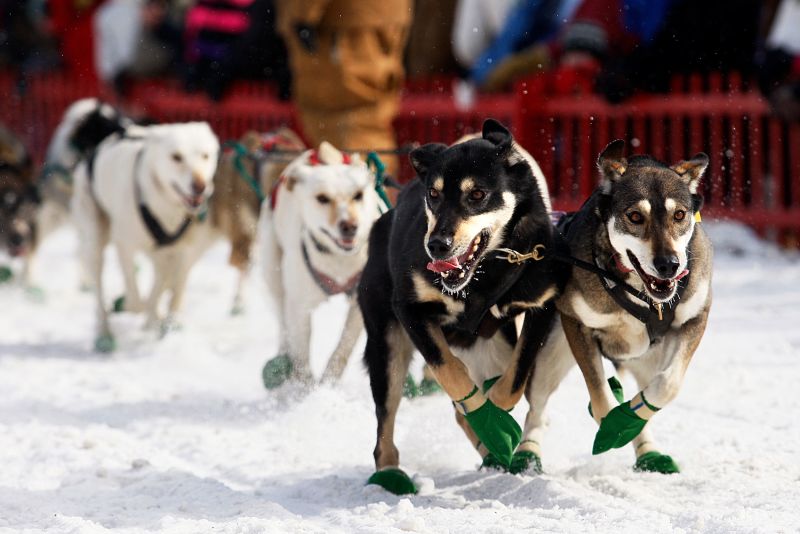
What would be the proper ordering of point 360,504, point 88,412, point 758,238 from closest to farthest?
point 360,504 → point 88,412 → point 758,238

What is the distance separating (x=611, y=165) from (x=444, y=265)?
607 mm

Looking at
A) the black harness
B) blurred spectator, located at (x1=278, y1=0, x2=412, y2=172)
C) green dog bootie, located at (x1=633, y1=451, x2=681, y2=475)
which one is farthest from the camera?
blurred spectator, located at (x1=278, y1=0, x2=412, y2=172)

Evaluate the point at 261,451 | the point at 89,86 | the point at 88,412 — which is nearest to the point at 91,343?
the point at 88,412

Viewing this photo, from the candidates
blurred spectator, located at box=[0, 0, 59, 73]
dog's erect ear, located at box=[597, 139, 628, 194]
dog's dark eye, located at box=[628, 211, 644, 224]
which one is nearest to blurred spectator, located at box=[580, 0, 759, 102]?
dog's erect ear, located at box=[597, 139, 628, 194]

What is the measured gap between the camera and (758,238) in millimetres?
8969

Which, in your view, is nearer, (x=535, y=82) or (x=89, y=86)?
(x=535, y=82)

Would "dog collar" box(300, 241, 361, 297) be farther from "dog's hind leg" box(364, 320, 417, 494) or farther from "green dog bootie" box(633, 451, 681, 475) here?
"green dog bootie" box(633, 451, 681, 475)

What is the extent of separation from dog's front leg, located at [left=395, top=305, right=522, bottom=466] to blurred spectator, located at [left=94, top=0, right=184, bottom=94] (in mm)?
9391

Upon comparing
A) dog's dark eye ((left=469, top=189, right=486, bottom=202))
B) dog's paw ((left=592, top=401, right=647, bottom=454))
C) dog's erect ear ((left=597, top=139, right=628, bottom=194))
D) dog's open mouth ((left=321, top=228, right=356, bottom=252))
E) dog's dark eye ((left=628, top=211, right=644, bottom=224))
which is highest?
dog's erect ear ((left=597, top=139, right=628, bottom=194))

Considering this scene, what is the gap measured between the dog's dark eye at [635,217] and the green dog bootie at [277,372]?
238 cm

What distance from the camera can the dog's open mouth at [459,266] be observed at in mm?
3686

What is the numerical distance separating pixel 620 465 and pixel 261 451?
1.41 m

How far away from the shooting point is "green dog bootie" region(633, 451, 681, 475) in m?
4.19

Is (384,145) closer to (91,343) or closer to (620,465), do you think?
(91,343)
